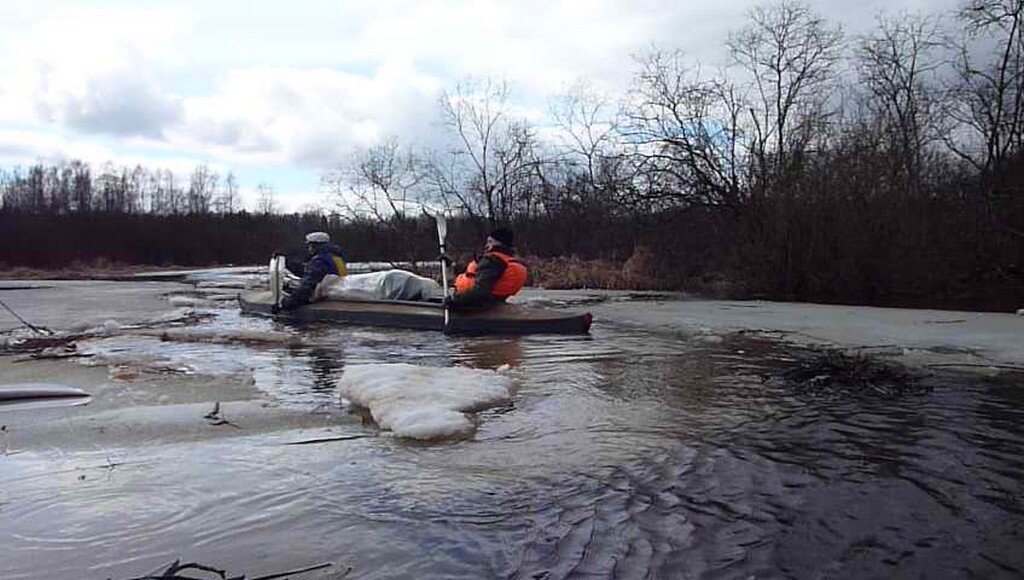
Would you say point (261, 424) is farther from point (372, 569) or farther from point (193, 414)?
point (372, 569)

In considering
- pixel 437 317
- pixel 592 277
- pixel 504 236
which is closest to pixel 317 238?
pixel 437 317

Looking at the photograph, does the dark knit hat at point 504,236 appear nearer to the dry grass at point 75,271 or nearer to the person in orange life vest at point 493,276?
the person in orange life vest at point 493,276

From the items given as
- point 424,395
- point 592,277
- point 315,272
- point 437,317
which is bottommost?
point 424,395

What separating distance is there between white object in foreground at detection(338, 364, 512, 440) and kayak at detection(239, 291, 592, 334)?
10.7 feet

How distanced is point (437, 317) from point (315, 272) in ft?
9.14

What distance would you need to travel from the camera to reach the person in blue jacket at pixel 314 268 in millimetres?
12836

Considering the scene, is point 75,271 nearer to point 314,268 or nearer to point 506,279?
point 314,268

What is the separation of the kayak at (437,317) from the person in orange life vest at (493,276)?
0.15 m

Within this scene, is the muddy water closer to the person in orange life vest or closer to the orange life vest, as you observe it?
the person in orange life vest

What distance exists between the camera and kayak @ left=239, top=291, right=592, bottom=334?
1077 centimetres

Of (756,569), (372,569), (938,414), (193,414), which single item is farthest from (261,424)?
(938,414)

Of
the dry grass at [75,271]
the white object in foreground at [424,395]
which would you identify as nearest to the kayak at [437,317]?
the white object in foreground at [424,395]

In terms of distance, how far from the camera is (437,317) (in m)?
11.3

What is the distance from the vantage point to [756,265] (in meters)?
19.8
